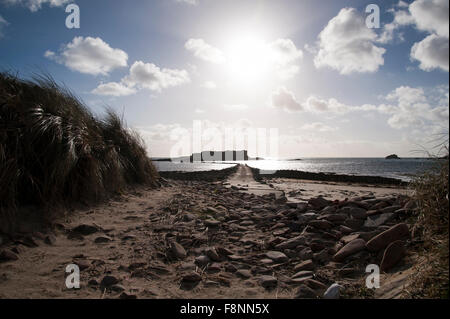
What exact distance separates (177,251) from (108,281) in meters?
0.92

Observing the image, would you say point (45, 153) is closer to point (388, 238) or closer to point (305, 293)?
point (305, 293)

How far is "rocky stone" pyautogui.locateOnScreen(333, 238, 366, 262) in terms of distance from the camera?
9.33ft

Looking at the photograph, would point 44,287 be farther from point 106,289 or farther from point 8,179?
point 8,179

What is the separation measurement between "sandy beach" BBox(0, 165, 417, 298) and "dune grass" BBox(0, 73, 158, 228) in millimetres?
468

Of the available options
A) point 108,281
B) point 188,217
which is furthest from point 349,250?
point 188,217

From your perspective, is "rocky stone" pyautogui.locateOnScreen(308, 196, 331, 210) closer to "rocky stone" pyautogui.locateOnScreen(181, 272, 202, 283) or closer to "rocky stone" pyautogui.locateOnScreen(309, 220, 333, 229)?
"rocky stone" pyautogui.locateOnScreen(309, 220, 333, 229)

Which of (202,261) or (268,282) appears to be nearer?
(268,282)

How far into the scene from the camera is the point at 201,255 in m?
3.05

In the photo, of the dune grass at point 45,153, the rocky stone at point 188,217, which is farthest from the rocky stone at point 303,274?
the dune grass at point 45,153

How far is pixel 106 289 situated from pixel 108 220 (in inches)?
80.4

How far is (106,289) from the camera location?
7.30ft

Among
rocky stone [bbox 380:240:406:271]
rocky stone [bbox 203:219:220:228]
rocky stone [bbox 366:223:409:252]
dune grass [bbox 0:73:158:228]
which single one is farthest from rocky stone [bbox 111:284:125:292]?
rocky stone [bbox 366:223:409:252]

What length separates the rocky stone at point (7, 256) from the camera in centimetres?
251
